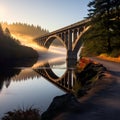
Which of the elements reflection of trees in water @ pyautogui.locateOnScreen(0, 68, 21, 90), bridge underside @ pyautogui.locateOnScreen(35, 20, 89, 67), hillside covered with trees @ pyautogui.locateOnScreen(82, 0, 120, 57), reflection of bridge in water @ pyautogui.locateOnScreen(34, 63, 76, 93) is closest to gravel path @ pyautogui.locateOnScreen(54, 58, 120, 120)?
reflection of bridge in water @ pyautogui.locateOnScreen(34, 63, 76, 93)

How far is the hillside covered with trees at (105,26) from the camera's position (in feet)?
152

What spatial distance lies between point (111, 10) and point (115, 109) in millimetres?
38686

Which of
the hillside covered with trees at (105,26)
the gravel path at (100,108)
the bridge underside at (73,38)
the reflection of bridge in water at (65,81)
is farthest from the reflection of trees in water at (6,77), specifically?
the bridge underside at (73,38)

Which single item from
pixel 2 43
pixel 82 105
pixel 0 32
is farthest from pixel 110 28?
pixel 0 32

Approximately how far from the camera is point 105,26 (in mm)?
46750

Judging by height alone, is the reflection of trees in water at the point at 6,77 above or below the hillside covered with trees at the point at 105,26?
below

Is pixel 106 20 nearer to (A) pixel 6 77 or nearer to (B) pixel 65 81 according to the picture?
(B) pixel 65 81

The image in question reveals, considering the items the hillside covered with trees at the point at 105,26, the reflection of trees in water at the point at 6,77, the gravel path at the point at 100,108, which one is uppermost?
the hillside covered with trees at the point at 105,26

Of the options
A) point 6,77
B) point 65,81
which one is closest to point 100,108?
point 65,81

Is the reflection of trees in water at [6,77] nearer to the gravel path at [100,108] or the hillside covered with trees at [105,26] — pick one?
the hillside covered with trees at [105,26]

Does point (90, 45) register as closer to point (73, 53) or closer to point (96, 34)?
point (96, 34)

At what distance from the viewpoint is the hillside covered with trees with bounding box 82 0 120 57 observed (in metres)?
46.2

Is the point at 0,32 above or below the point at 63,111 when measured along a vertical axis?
above

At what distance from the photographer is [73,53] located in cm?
9544
